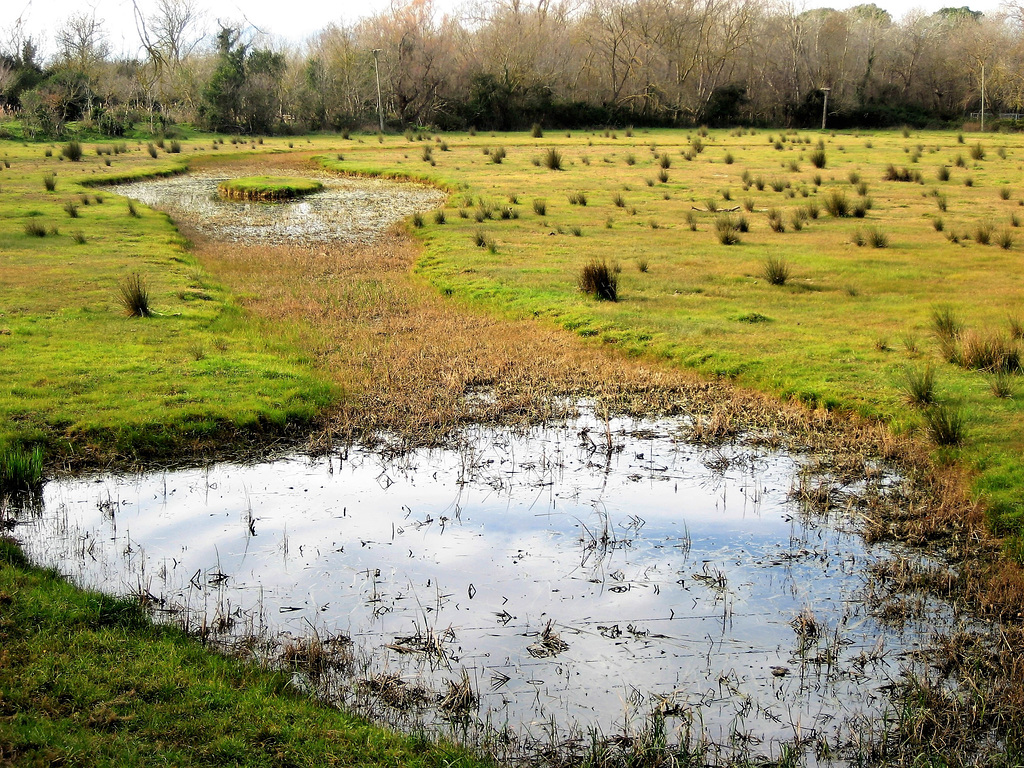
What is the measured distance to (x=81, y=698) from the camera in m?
4.73

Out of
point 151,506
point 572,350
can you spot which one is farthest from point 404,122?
point 151,506

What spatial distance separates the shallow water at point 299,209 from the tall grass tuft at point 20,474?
1368 centimetres

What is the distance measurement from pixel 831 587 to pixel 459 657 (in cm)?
274

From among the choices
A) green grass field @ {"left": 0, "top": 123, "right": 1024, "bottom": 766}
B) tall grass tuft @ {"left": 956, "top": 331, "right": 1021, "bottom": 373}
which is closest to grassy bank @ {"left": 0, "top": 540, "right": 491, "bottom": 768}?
green grass field @ {"left": 0, "top": 123, "right": 1024, "bottom": 766}

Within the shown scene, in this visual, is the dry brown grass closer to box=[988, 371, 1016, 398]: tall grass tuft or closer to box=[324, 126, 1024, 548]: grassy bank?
box=[324, 126, 1024, 548]: grassy bank

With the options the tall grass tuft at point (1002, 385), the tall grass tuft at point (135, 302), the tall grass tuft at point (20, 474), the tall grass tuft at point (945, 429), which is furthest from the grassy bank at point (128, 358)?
the tall grass tuft at point (1002, 385)

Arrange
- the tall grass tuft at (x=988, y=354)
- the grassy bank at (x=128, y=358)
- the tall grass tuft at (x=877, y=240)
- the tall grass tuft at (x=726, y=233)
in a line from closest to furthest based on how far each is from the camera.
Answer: the grassy bank at (x=128, y=358) < the tall grass tuft at (x=988, y=354) < the tall grass tuft at (x=877, y=240) < the tall grass tuft at (x=726, y=233)

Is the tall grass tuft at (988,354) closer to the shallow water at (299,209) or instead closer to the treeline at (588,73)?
the shallow water at (299,209)

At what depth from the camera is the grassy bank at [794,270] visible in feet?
33.1

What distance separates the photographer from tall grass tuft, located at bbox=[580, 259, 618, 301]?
1464cm

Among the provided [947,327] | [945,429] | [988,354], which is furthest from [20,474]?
[947,327]

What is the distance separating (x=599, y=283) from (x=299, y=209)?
14648 millimetres

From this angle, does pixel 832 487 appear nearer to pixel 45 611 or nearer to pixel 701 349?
pixel 701 349

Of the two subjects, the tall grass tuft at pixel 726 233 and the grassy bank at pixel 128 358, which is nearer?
the grassy bank at pixel 128 358
